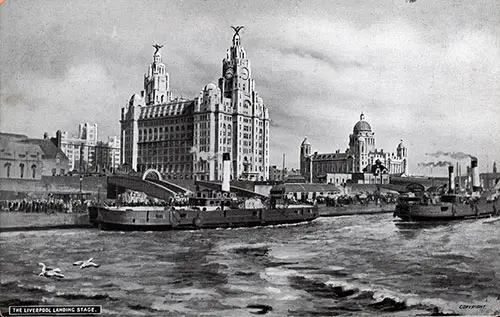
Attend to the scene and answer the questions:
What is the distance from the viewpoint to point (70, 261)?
4605 mm

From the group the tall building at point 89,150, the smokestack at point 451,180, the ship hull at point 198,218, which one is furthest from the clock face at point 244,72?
the smokestack at point 451,180

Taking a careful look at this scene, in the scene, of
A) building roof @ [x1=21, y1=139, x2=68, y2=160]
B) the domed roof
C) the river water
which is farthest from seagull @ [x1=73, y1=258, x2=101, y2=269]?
the domed roof

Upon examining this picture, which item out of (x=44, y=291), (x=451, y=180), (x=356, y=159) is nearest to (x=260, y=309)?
(x=44, y=291)

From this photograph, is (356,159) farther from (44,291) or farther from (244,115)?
(44,291)

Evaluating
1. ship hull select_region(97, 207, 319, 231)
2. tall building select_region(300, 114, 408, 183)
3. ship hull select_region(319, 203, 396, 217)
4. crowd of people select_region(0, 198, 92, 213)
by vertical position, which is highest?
tall building select_region(300, 114, 408, 183)

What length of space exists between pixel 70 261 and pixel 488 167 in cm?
473

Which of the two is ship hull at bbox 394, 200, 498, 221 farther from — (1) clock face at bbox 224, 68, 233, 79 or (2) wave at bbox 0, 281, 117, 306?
(2) wave at bbox 0, 281, 117, 306

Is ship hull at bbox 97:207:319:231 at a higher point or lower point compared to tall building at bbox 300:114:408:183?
lower

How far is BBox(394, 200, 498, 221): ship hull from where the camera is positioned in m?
5.88

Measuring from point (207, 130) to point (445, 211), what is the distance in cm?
321

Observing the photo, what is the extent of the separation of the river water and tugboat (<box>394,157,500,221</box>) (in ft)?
0.87

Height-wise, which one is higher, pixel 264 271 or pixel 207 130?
pixel 207 130

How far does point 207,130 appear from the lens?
5473 millimetres

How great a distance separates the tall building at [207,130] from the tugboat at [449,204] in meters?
1.83
